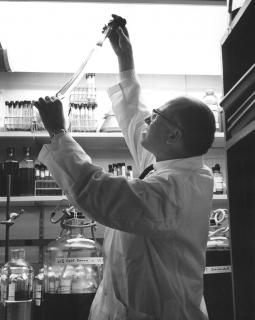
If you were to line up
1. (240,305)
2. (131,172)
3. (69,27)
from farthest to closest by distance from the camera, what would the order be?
(131,172)
(69,27)
(240,305)

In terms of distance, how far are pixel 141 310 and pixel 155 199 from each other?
0.90ft

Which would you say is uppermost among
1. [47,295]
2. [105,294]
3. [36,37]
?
[36,37]

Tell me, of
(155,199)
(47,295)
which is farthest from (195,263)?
(47,295)

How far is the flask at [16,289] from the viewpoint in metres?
2.05

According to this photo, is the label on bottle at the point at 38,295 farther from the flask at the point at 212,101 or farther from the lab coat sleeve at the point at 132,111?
the flask at the point at 212,101

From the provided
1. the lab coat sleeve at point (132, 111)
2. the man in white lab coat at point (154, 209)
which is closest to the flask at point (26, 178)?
the lab coat sleeve at point (132, 111)

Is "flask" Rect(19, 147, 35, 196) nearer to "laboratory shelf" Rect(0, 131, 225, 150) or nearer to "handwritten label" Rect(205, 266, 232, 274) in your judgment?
"laboratory shelf" Rect(0, 131, 225, 150)

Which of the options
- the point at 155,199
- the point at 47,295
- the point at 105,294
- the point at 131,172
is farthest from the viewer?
the point at 131,172

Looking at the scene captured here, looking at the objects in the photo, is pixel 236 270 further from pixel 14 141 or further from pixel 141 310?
pixel 14 141

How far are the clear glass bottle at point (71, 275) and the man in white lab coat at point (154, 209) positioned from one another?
31.2 inches

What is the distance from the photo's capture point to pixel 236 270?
4.62 feet

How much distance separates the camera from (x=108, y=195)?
1.09 meters

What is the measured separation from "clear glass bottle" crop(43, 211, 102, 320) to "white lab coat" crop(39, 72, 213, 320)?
0.80 metres


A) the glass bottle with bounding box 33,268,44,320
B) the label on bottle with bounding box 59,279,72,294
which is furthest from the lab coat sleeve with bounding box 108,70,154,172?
the glass bottle with bounding box 33,268,44,320
